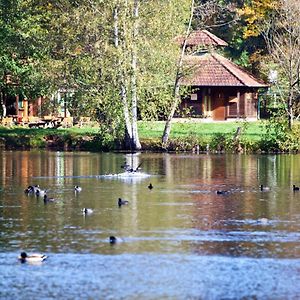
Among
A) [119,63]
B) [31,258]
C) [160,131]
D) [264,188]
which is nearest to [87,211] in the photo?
[31,258]

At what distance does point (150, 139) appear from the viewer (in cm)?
7175

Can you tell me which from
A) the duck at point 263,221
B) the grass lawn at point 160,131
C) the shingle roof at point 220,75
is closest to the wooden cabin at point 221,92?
the shingle roof at point 220,75

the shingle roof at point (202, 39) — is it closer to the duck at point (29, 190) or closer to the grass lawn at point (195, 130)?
the grass lawn at point (195, 130)

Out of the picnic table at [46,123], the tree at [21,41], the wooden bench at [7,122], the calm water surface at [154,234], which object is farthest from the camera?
the wooden bench at [7,122]

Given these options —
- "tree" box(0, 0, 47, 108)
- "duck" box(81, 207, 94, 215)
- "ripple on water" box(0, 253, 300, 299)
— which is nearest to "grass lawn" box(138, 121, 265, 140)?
"tree" box(0, 0, 47, 108)

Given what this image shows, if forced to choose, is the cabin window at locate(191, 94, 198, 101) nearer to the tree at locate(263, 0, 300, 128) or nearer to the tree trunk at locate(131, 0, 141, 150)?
the tree at locate(263, 0, 300, 128)

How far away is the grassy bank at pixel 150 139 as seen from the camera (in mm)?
70000

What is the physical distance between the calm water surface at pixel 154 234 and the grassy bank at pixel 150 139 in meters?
11.8

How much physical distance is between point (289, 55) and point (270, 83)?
18030 millimetres

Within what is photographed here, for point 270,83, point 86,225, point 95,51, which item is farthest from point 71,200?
point 270,83

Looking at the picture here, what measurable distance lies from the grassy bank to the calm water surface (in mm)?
11833

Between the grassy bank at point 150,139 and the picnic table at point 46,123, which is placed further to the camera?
the picnic table at point 46,123

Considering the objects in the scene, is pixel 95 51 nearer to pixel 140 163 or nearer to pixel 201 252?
pixel 140 163

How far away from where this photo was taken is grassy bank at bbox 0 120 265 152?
7000cm
